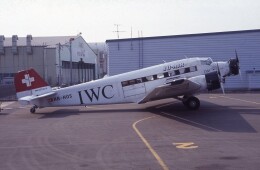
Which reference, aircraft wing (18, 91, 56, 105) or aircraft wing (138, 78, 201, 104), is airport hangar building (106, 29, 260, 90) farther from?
aircraft wing (18, 91, 56, 105)

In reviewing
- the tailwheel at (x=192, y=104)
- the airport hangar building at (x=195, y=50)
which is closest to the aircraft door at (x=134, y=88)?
the tailwheel at (x=192, y=104)

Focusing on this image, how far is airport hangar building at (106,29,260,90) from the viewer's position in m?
43.6

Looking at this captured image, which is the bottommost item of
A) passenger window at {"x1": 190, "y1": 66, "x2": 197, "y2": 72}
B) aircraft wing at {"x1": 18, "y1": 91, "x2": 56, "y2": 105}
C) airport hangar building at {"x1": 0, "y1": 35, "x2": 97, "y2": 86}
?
aircraft wing at {"x1": 18, "y1": 91, "x2": 56, "y2": 105}

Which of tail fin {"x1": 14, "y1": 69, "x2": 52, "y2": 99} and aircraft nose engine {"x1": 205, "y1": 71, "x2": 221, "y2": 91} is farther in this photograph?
tail fin {"x1": 14, "y1": 69, "x2": 52, "y2": 99}

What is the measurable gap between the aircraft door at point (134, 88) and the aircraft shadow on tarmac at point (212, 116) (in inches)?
57.8

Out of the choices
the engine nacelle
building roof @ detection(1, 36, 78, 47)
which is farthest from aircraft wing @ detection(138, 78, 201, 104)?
building roof @ detection(1, 36, 78, 47)

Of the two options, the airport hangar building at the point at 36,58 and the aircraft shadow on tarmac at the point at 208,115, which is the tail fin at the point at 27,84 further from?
the airport hangar building at the point at 36,58

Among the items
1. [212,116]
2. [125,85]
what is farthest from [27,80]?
[212,116]

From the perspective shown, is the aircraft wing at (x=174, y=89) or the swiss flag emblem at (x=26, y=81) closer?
the aircraft wing at (x=174, y=89)

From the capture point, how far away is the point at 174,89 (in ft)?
69.3

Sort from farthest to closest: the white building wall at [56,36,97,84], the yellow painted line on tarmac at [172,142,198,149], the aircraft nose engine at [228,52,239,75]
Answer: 1. the white building wall at [56,36,97,84]
2. the aircraft nose engine at [228,52,239,75]
3. the yellow painted line on tarmac at [172,142,198,149]

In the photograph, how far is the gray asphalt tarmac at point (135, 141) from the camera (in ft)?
33.4

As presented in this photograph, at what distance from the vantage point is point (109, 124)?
59.8ft

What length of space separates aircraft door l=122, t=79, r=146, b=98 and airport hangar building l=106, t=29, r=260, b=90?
74.5ft
